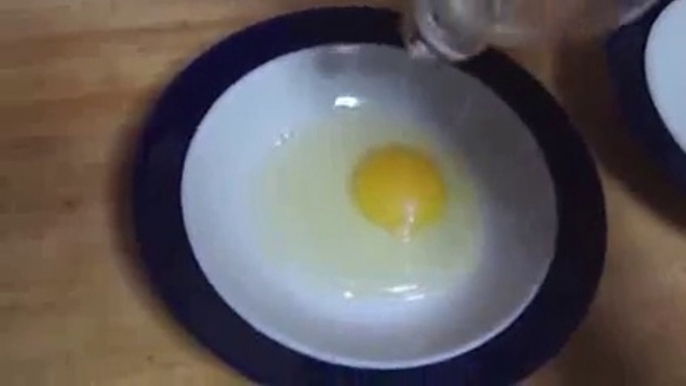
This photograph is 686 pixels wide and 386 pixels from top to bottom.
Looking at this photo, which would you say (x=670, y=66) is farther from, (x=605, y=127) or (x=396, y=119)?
(x=396, y=119)

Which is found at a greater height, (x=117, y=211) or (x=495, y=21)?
(x=495, y=21)

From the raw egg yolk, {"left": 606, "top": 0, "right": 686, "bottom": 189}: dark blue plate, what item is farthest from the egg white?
{"left": 606, "top": 0, "right": 686, "bottom": 189}: dark blue plate

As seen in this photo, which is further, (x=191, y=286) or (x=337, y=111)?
(x=337, y=111)

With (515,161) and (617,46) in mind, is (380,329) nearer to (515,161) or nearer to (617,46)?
(515,161)

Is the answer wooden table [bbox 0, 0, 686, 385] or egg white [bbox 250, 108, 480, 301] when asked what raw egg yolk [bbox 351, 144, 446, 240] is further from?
wooden table [bbox 0, 0, 686, 385]

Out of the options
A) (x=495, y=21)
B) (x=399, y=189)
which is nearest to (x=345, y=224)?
(x=399, y=189)

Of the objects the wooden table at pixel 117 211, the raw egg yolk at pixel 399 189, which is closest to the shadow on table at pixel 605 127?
the wooden table at pixel 117 211

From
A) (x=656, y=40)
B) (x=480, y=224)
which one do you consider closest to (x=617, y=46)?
(x=656, y=40)
